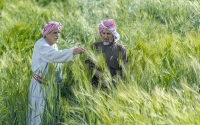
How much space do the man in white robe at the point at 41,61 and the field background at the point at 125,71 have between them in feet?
0.34

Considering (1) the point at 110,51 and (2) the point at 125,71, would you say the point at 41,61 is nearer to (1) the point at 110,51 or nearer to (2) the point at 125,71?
(1) the point at 110,51

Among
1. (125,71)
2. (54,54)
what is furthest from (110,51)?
(54,54)

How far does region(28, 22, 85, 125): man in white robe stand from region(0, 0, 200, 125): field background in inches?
4.1

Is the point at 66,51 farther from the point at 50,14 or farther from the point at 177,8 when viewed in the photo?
the point at 50,14

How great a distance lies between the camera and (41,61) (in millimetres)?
5793

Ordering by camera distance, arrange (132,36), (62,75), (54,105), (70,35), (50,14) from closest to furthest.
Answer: (54,105) < (62,75) < (132,36) < (70,35) < (50,14)

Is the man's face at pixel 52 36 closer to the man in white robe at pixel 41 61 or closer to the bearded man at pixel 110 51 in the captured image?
the man in white robe at pixel 41 61

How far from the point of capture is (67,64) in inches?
233

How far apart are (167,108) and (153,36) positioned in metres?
2.84

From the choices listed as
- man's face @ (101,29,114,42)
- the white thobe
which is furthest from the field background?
man's face @ (101,29,114,42)

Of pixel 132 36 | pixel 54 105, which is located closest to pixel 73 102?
pixel 54 105

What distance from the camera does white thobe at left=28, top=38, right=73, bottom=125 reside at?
561cm

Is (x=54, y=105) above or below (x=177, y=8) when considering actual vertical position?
below

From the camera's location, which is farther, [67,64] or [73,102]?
[67,64]
